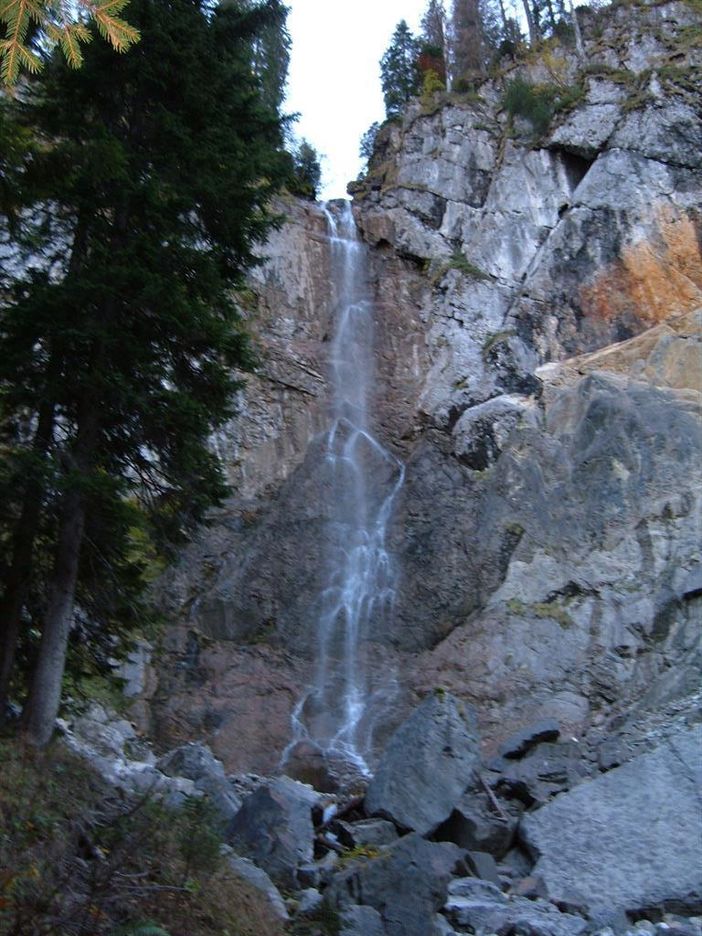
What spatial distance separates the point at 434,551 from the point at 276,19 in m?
13.3

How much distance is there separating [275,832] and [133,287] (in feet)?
20.4

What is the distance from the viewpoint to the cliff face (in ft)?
64.8

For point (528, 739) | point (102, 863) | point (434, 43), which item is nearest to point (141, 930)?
point (102, 863)

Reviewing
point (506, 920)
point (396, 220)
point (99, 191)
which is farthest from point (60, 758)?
point (396, 220)

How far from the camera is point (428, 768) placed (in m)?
12.5

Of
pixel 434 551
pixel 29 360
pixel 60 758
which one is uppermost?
pixel 434 551

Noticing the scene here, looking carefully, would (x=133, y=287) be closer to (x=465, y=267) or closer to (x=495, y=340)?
(x=495, y=340)

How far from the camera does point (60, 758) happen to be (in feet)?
29.4

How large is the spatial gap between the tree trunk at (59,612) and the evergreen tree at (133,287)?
15mm

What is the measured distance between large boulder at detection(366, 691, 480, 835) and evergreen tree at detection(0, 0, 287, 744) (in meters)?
4.45

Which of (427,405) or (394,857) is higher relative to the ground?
(427,405)

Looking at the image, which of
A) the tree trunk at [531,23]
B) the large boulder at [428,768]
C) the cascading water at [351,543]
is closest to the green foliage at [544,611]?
the cascading water at [351,543]

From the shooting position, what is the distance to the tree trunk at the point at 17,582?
9547mm

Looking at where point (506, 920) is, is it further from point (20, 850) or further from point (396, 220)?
point (396, 220)
